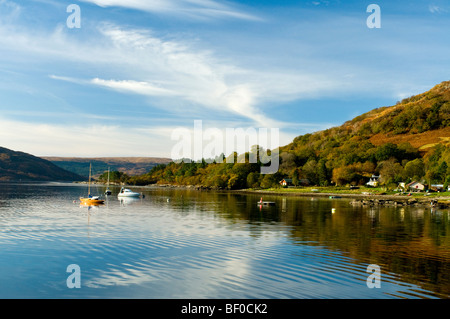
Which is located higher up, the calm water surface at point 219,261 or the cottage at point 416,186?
the cottage at point 416,186

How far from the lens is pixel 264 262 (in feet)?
81.7

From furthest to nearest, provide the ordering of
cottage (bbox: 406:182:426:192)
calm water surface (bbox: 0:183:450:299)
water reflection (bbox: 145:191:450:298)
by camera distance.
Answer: cottage (bbox: 406:182:426:192) < water reflection (bbox: 145:191:450:298) < calm water surface (bbox: 0:183:450:299)

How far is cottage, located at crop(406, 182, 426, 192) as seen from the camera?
13400 cm


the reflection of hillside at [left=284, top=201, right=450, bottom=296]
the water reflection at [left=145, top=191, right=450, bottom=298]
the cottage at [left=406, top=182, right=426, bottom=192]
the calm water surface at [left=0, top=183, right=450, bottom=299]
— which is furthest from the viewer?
the cottage at [left=406, top=182, right=426, bottom=192]

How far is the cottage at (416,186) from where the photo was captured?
5276 inches

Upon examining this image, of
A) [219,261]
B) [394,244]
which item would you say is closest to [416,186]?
[394,244]

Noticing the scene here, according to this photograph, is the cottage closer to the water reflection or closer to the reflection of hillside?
the water reflection

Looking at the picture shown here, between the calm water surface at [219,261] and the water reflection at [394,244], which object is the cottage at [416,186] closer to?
the water reflection at [394,244]

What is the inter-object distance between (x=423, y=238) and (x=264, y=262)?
73.6 feet

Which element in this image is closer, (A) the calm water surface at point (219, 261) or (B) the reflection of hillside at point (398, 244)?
(A) the calm water surface at point (219, 261)

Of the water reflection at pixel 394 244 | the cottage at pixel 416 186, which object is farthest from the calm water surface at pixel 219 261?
the cottage at pixel 416 186

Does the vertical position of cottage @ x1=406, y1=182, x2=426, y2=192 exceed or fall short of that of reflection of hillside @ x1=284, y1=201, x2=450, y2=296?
it exceeds it

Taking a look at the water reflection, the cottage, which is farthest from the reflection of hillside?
the cottage
